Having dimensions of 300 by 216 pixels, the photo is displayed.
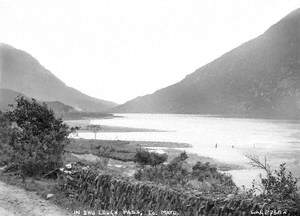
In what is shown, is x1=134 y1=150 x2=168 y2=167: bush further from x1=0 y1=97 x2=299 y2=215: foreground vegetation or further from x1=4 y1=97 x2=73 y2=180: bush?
x1=4 y1=97 x2=73 y2=180: bush

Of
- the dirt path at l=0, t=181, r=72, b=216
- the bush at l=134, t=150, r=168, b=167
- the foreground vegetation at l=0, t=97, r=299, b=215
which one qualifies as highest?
the foreground vegetation at l=0, t=97, r=299, b=215

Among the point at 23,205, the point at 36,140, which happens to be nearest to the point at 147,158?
the point at 36,140

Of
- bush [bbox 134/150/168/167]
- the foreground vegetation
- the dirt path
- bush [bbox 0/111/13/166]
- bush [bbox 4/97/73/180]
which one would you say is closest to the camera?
the foreground vegetation

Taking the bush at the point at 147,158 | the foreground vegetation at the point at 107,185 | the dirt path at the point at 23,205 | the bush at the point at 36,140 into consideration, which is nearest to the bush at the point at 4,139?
the foreground vegetation at the point at 107,185

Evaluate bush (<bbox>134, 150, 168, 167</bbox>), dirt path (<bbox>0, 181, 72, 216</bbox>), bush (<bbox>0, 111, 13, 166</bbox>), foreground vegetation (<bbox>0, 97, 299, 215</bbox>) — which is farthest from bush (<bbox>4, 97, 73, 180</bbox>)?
bush (<bbox>134, 150, 168, 167</bbox>)

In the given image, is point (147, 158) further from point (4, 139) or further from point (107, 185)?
point (107, 185)

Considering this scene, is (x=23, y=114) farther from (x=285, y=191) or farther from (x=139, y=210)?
(x=285, y=191)
